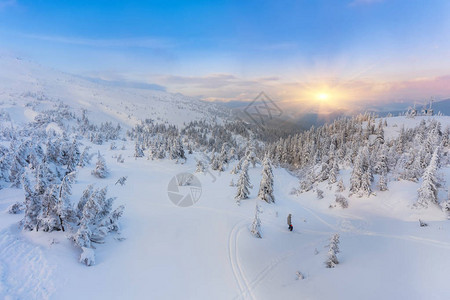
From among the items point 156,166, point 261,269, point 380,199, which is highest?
point 380,199

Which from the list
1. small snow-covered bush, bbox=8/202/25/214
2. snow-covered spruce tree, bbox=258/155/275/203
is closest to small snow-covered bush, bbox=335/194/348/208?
snow-covered spruce tree, bbox=258/155/275/203

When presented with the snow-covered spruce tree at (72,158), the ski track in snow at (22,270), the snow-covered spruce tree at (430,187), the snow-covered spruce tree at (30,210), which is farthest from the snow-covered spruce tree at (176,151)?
the snow-covered spruce tree at (430,187)

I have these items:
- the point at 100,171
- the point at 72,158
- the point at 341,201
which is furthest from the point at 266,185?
the point at 72,158

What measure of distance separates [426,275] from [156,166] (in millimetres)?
41248

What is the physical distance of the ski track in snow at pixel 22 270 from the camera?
8.53 metres

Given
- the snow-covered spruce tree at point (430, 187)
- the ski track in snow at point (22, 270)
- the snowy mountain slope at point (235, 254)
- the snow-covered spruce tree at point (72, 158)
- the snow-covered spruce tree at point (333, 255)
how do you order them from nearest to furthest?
the ski track in snow at point (22, 270)
the snowy mountain slope at point (235, 254)
the snow-covered spruce tree at point (333, 255)
the snow-covered spruce tree at point (430, 187)
the snow-covered spruce tree at point (72, 158)

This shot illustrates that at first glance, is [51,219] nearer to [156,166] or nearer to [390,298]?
[390,298]

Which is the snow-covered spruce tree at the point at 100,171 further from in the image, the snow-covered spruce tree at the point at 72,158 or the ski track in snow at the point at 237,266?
the ski track in snow at the point at 237,266

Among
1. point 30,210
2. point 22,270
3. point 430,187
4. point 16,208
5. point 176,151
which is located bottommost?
point 176,151

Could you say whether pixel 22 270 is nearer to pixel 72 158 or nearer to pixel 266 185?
pixel 72 158

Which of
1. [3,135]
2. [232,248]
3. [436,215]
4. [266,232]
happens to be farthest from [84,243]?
[3,135]

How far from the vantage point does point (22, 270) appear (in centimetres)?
945

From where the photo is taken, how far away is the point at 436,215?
17266 mm

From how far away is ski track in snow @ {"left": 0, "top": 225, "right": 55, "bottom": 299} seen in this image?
8531mm
